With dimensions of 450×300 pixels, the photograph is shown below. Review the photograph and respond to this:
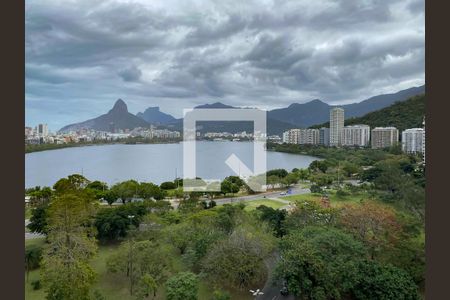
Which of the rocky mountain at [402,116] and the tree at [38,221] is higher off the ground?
the rocky mountain at [402,116]

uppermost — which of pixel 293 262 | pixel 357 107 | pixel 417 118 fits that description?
pixel 357 107

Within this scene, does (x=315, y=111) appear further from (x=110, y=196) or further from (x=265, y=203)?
(x=110, y=196)

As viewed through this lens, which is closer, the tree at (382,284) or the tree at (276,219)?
the tree at (382,284)

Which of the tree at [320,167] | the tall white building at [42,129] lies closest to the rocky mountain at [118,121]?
the tall white building at [42,129]

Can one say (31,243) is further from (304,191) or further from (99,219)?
(304,191)

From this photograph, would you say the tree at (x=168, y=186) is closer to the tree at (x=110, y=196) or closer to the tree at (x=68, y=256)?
the tree at (x=110, y=196)

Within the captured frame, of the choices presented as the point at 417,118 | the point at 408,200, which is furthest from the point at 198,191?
the point at 417,118
